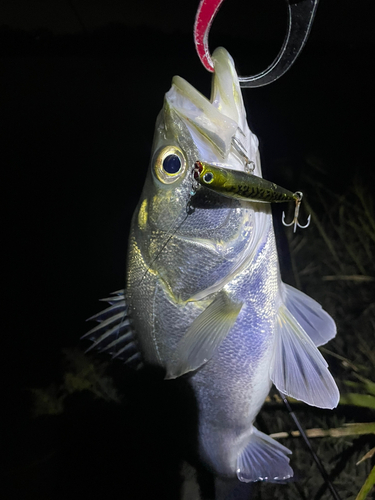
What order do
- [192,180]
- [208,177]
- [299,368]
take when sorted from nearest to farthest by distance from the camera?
[208,177] < [192,180] < [299,368]

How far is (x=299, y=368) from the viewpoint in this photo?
0.63m

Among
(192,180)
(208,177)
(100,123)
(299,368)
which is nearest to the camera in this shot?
(208,177)

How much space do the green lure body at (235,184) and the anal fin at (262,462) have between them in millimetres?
659

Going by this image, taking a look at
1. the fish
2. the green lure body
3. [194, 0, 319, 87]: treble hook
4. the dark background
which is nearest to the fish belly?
the fish

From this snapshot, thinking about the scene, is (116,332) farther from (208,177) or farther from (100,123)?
(100,123)

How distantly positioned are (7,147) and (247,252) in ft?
4.15

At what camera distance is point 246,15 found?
3.09 feet

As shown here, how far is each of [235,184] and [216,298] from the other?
0.27 m

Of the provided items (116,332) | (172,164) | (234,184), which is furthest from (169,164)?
(116,332)

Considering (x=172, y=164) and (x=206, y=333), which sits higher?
(x=172, y=164)

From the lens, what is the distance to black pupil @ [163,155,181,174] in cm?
52

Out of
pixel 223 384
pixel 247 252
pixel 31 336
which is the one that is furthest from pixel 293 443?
pixel 31 336

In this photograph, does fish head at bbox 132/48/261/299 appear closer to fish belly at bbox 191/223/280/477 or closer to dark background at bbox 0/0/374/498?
fish belly at bbox 191/223/280/477

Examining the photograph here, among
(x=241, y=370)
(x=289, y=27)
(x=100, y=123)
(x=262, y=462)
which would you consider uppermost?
(x=100, y=123)
